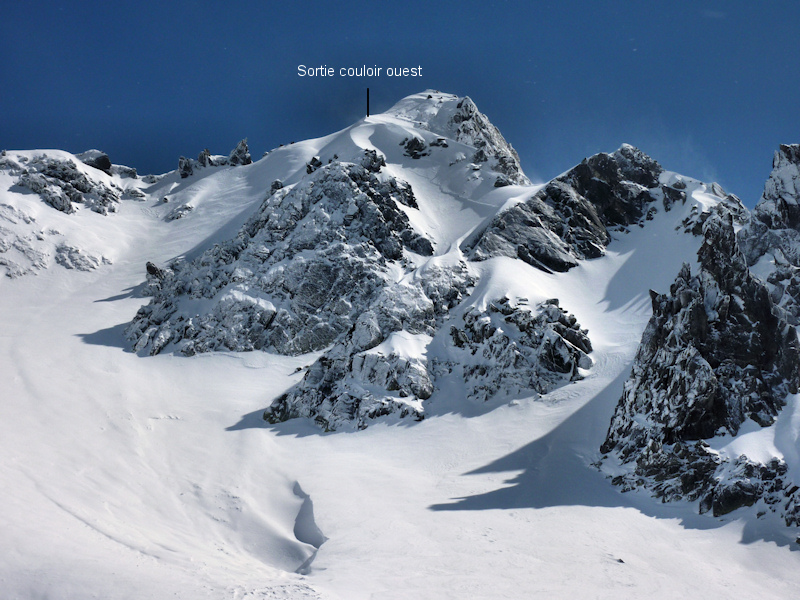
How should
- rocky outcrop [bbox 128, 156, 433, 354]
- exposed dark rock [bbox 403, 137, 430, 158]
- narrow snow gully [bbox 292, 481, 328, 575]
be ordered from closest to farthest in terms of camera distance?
narrow snow gully [bbox 292, 481, 328, 575]
rocky outcrop [bbox 128, 156, 433, 354]
exposed dark rock [bbox 403, 137, 430, 158]

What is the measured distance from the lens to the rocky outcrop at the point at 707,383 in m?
28.0

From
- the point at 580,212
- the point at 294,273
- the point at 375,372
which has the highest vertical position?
the point at 580,212

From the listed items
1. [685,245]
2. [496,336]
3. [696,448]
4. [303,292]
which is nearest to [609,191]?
[685,245]

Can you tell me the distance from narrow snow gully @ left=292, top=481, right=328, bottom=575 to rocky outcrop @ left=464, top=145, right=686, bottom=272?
37.4 metres

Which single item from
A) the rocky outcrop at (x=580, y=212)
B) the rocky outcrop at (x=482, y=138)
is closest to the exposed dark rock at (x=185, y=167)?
the rocky outcrop at (x=482, y=138)

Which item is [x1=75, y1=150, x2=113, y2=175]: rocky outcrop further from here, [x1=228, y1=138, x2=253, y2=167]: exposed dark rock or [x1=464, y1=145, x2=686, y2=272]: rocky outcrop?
[x1=464, y1=145, x2=686, y2=272]: rocky outcrop

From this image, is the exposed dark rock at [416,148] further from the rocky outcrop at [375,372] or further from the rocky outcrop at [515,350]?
the rocky outcrop at [515,350]

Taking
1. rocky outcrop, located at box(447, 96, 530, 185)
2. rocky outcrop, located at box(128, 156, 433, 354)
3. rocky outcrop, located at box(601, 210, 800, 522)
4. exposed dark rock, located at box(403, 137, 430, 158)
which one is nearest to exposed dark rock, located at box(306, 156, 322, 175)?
rocky outcrop, located at box(128, 156, 433, 354)

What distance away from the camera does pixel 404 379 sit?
147ft

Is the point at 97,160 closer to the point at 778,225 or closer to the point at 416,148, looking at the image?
the point at 416,148

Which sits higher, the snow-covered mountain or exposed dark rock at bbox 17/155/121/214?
exposed dark rock at bbox 17/155/121/214

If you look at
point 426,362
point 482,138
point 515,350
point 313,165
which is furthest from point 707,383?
point 482,138

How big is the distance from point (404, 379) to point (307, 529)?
1961 cm

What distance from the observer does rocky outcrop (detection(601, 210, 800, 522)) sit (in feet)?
91.8
